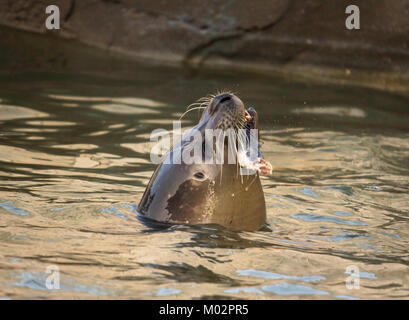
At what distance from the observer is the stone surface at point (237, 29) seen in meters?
9.28

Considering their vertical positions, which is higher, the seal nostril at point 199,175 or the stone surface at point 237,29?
the stone surface at point 237,29

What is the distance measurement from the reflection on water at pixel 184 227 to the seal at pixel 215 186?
0.36 ft

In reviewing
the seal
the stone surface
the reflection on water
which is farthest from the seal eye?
the stone surface

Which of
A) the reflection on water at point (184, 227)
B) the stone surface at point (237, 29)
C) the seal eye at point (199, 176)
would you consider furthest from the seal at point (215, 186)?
the stone surface at point (237, 29)

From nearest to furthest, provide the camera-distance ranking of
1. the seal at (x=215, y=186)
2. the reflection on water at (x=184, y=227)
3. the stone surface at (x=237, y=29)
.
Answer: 1. the reflection on water at (x=184, y=227)
2. the seal at (x=215, y=186)
3. the stone surface at (x=237, y=29)

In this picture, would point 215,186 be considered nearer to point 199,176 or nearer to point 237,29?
point 199,176

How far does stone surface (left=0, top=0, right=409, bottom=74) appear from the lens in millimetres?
9281

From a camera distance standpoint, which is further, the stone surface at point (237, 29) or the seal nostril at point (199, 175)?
the stone surface at point (237, 29)

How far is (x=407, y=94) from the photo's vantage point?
909 centimetres

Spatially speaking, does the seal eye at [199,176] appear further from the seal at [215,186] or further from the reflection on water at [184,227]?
the reflection on water at [184,227]

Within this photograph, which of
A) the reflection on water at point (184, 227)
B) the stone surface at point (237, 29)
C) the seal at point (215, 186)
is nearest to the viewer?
the reflection on water at point (184, 227)

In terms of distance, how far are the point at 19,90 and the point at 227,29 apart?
9.34 ft

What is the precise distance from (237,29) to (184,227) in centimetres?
589
